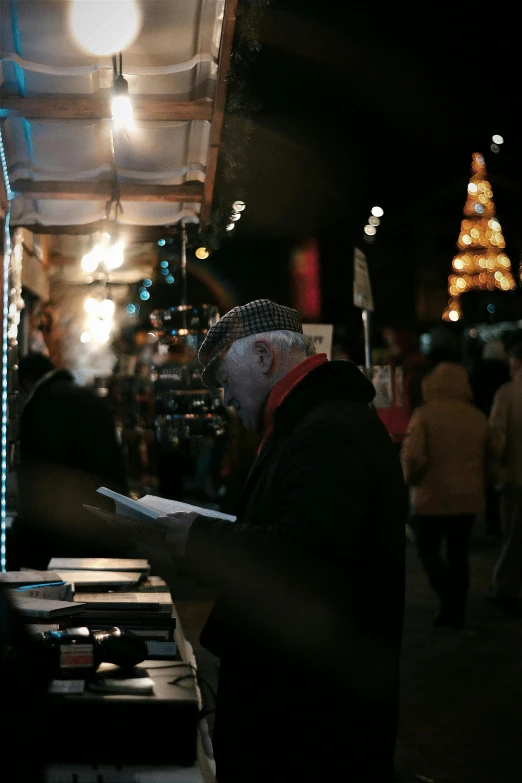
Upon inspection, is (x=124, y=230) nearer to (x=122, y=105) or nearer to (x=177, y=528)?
(x=122, y=105)

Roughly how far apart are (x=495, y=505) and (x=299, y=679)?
429 inches

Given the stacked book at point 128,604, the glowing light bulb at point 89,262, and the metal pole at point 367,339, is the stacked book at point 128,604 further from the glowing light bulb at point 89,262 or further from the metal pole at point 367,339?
the glowing light bulb at point 89,262

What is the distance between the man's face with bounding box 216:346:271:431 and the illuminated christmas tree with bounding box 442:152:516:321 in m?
26.0

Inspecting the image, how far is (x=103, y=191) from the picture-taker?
542 centimetres

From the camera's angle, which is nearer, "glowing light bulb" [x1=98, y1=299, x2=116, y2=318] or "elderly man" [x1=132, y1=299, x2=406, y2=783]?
"elderly man" [x1=132, y1=299, x2=406, y2=783]

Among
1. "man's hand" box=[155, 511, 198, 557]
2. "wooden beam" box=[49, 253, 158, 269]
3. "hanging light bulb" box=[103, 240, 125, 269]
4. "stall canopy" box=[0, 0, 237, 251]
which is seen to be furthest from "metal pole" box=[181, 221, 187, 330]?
"man's hand" box=[155, 511, 198, 557]

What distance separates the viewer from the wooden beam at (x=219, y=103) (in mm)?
3658

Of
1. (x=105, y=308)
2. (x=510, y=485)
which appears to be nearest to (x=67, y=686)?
(x=105, y=308)

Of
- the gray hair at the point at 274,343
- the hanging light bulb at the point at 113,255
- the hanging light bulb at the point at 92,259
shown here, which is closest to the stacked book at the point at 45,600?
the gray hair at the point at 274,343

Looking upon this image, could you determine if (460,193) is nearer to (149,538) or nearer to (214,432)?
(214,432)

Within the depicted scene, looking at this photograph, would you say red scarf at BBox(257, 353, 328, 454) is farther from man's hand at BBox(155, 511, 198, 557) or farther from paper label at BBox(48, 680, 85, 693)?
paper label at BBox(48, 680, 85, 693)

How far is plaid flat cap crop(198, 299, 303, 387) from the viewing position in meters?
2.90

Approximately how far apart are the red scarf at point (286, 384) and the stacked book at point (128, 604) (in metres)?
1.11

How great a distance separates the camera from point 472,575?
425 inches
